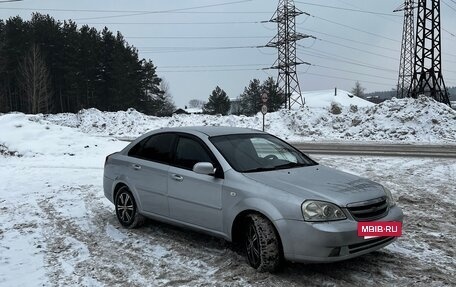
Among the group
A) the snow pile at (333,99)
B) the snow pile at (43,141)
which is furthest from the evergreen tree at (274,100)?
the snow pile at (43,141)

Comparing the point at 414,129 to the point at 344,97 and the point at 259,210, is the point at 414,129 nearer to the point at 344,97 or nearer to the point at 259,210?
the point at 259,210

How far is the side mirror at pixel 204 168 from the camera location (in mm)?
5309

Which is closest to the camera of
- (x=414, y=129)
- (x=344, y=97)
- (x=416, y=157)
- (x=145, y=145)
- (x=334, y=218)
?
(x=334, y=218)

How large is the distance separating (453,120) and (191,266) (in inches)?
984

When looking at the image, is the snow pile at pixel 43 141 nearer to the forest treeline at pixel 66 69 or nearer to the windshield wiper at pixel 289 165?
the windshield wiper at pixel 289 165

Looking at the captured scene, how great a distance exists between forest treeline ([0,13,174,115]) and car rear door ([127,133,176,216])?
52.4 meters

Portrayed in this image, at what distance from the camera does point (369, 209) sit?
4711mm

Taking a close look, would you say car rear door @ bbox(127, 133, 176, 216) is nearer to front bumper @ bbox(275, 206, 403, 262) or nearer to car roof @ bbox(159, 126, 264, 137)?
car roof @ bbox(159, 126, 264, 137)

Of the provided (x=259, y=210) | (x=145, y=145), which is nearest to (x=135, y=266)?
(x=259, y=210)

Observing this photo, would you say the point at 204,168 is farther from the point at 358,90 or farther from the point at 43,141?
the point at 358,90

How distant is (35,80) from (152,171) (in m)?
53.1

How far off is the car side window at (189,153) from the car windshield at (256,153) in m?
0.19

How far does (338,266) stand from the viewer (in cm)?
503

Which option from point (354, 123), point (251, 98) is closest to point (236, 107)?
point (251, 98)
